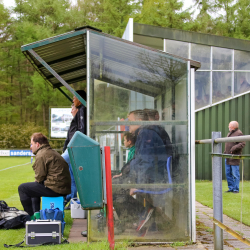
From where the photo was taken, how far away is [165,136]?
178 inches

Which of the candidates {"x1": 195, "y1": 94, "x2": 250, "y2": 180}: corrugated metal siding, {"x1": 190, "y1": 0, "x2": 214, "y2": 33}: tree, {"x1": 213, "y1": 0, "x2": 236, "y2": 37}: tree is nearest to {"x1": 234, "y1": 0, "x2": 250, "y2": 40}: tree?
{"x1": 213, "y1": 0, "x2": 236, "y2": 37}: tree

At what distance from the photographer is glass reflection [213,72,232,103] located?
13.5 metres

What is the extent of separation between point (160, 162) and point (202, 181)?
364 inches

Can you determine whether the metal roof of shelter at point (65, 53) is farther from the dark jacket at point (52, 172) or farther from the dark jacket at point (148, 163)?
the dark jacket at point (52, 172)

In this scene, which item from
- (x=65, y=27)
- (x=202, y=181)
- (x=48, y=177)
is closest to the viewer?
(x=48, y=177)

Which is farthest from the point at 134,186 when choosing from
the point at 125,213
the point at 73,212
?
the point at 73,212

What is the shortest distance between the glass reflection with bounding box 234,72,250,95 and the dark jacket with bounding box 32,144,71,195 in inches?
380

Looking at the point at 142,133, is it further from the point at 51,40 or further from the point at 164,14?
the point at 164,14

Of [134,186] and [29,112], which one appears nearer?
[134,186]

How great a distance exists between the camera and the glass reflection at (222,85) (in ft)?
44.3

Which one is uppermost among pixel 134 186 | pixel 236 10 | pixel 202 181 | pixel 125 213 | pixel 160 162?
pixel 236 10

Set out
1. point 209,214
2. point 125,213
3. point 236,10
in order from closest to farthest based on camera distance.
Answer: point 125,213 → point 209,214 → point 236,10

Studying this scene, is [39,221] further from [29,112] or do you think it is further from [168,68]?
[29,112]

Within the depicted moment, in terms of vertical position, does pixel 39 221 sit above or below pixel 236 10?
below
